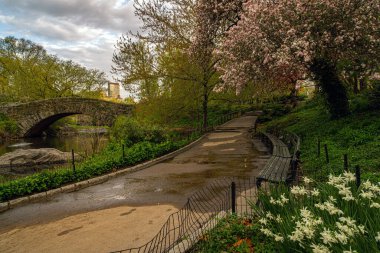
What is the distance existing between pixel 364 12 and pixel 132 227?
11191 millimetres

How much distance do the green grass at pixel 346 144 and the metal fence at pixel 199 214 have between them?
7.64ft

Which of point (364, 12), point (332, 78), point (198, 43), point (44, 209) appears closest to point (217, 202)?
point (44, 209)

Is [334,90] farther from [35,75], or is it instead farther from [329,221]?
[35,75]

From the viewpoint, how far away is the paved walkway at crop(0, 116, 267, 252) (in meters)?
5.70

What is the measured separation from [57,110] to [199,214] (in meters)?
33.3

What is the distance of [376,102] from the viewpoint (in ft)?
44.8

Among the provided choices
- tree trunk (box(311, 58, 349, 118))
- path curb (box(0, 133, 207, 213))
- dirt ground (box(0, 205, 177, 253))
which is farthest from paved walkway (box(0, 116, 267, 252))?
tree trunk (box(311, 58, 349, 118))

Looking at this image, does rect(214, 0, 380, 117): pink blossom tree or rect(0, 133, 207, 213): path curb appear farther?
Result: rect(214, 0, 380, 117): pink blossom tree

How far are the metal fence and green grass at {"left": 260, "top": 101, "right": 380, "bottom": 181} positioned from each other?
91.7 inches

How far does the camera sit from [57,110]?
35156 mm

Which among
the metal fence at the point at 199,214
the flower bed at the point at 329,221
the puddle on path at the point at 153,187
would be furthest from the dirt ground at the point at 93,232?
the flower bed at the point at 329,221

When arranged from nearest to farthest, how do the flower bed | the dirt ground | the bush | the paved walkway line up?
the flower bed, the dirt ground, the paved walkway, the bush

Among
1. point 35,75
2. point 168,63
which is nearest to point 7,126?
point 35,75

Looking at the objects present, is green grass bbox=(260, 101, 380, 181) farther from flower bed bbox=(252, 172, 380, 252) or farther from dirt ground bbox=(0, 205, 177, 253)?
dirt ground bbox=(0, 205, 177, 253)
